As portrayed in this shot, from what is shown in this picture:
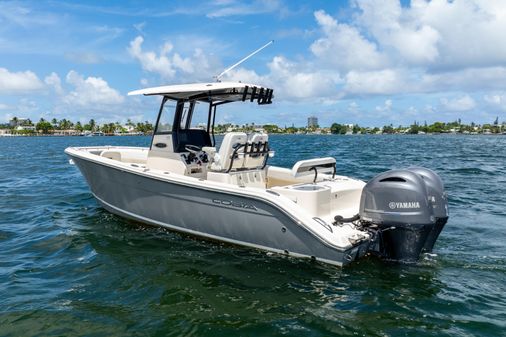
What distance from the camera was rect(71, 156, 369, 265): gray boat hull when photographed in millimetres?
6531

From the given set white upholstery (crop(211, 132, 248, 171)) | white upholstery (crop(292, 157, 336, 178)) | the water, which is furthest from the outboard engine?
white upholstery (crop(211, 132, 248, 171))

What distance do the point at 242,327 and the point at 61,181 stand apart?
1308 cm

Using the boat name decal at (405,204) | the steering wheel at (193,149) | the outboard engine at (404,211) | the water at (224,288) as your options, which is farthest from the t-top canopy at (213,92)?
the boat name decal at (405,204)

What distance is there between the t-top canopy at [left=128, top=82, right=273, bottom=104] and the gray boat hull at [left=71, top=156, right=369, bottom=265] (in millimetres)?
1682

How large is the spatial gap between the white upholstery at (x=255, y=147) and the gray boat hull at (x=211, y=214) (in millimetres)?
1414

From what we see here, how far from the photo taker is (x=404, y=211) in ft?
20.1

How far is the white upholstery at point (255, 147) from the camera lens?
8484 millimetres

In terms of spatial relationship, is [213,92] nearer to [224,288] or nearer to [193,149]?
[193,149]

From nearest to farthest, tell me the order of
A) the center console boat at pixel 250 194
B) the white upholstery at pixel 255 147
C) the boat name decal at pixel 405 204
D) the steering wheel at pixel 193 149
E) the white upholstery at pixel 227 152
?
the boat name decal at pixel 405 204
the center console boat at pixel 250 194
the white upholstery at pixel 227 152
the white upholstery at pixel 255 147
the steering wheel at pixel 193 149

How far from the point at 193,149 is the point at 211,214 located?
6.31 feet

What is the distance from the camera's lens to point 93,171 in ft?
30.9

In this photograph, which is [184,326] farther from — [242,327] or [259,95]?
[259,95]

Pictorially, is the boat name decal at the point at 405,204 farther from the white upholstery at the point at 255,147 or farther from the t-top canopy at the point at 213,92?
the t-top canopy at the point at 213,92

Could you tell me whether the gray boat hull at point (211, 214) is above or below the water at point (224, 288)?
above
